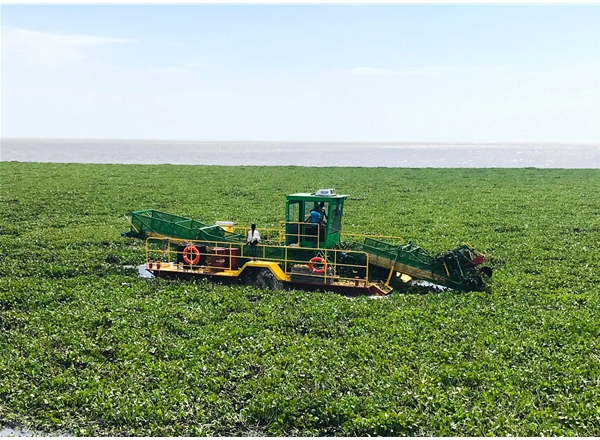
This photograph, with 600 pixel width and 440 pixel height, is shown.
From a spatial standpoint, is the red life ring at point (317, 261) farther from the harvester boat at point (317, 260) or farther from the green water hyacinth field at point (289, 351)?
the green water hyacinth field at point (289, 351)

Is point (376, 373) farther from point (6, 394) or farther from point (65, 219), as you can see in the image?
point (65, 219)

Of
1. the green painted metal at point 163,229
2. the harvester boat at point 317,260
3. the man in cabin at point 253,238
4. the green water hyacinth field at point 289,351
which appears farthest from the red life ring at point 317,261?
the green painted metal at point 163,229

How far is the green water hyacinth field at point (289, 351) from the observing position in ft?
33.7

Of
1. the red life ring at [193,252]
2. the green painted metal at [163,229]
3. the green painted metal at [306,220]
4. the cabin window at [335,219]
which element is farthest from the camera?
the green painted metal at [163,229]

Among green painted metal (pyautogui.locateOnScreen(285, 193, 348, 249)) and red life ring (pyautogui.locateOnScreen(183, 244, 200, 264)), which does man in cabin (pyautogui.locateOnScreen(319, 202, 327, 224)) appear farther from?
red life ring (pyautogui.locateOnScreen(183, 244, 200, 264))

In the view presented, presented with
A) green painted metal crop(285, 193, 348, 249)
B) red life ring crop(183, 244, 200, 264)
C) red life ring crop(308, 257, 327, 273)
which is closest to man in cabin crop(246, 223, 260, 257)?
green painted metal crop(285, 193, 348, 249)

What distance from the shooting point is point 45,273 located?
19.4 metres

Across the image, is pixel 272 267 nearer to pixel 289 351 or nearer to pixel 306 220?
pixel 306 220

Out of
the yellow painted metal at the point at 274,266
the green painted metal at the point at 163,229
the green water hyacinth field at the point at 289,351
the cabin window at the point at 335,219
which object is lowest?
the green water hyacinth field at the point at 289,351

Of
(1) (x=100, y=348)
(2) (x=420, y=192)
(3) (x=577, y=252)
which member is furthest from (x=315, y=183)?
(1) (x=100, y=348)

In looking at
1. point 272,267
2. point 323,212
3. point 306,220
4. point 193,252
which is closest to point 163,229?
point 193,252

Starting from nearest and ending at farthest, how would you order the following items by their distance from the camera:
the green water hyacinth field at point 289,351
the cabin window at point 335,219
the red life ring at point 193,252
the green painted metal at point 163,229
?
the green water hyacinth field at point 289,351 → the cabin window at point 335,219 → the red life ring at point 193,252 → the green painted metal at point 163,229

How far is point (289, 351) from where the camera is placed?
506 inches

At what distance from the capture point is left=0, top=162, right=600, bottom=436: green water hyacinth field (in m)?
10.3
